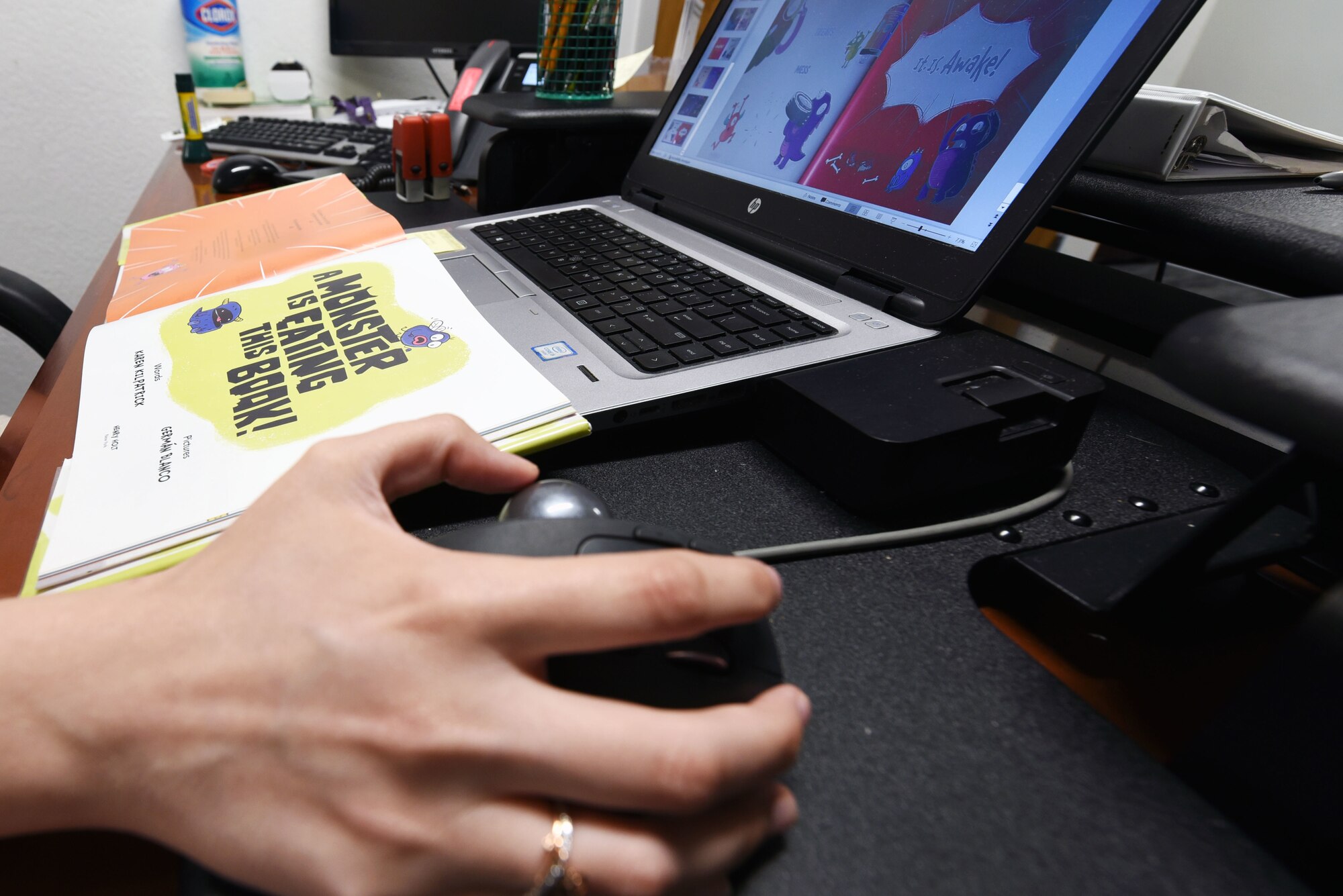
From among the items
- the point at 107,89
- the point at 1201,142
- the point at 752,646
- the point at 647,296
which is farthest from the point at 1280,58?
the point at 107,89

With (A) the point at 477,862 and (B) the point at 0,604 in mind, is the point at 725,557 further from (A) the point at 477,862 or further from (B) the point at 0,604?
(B) the point at 0,604

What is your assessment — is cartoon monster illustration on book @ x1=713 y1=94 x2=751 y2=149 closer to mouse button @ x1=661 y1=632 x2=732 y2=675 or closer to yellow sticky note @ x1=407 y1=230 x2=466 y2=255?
yellow sticky note @ x1=407 y1=230 x2=466 y2=255

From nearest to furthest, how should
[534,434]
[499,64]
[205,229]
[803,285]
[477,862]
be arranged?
[477,862] < [534,434] < [803,285] < [205,229] < [499,64]

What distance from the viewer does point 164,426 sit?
14.8 inches

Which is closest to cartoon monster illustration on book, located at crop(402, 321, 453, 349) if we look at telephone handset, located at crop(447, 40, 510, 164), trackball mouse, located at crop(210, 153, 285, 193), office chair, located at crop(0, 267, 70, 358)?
office chair, located at crop(0, 267, 70, 358)

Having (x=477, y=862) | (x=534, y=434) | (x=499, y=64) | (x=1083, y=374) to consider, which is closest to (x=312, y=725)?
(x=477, y=862)

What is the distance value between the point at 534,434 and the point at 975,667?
23 centimetres

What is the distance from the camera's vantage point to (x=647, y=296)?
0.52 metres

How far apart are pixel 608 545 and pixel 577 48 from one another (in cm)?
82

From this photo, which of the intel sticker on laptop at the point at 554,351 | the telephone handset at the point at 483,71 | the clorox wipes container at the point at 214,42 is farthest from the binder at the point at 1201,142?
the clorox wipes container at the point at 214,42

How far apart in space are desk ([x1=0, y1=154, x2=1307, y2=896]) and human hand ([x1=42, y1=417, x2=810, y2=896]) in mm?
37

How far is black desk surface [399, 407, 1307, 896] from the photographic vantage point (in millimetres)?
223

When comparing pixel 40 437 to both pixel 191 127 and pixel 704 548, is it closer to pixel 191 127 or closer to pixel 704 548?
pixel 704 548

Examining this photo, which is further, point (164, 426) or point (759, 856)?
point (164, 426)
